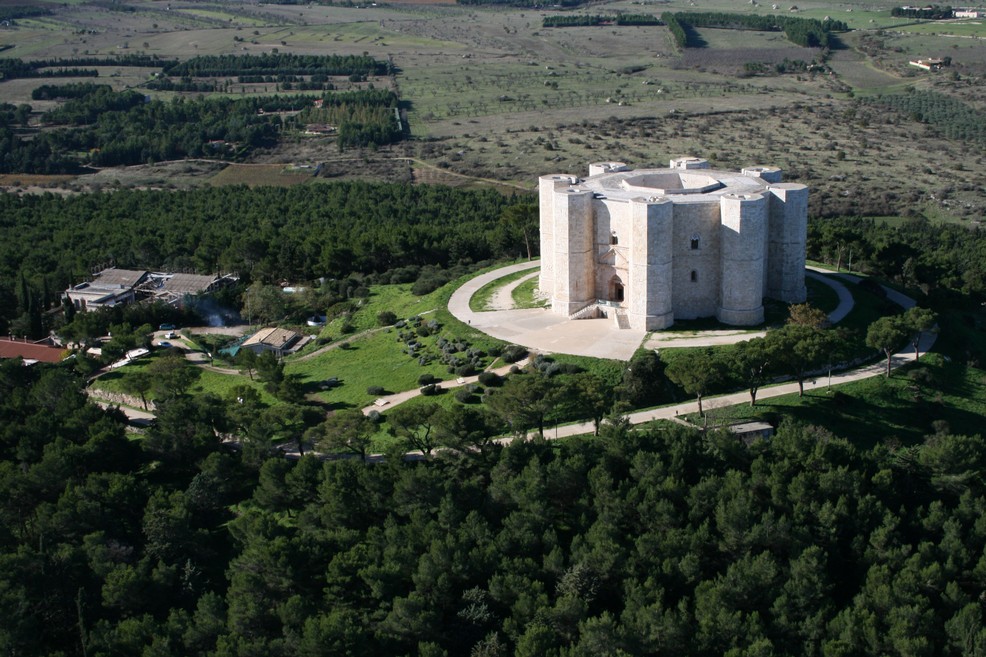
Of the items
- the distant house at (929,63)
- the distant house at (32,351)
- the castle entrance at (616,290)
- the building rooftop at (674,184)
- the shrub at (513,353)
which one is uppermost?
the distant house at (929,63)

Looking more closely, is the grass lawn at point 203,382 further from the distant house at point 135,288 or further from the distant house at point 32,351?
the distant house at point 135,288

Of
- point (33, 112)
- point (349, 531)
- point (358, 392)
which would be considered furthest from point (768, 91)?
point (349, 531)

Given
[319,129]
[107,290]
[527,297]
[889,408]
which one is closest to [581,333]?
[527,297]

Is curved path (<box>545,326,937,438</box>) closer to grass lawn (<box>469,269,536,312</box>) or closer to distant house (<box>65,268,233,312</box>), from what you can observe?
grass lawn (<box>469,269,536,312</box>)

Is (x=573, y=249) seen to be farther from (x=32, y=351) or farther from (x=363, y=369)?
(x=32, y=351)

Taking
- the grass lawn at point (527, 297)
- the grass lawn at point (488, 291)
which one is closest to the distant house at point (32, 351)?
the grass lawn at point (488, 291)
